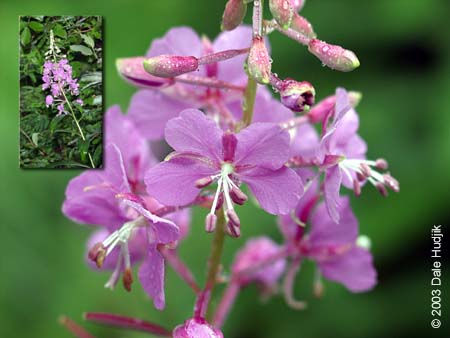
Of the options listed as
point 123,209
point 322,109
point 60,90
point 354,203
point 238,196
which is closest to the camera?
point 238,196

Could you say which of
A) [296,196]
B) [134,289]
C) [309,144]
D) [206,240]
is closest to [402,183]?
[206,240]

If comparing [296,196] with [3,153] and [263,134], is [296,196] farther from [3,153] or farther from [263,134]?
[3,153]

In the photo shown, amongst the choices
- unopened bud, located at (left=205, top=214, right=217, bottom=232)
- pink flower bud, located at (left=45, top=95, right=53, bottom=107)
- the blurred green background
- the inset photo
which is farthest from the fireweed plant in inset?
the blurred green background

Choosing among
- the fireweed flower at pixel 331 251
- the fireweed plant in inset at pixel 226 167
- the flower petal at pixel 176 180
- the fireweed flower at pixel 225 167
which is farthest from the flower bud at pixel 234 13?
the fireweed flower at pixel 331 251

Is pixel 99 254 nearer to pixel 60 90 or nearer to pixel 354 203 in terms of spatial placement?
pixel 60 90

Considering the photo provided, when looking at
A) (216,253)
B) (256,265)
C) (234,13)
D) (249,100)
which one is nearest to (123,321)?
(216,253)
